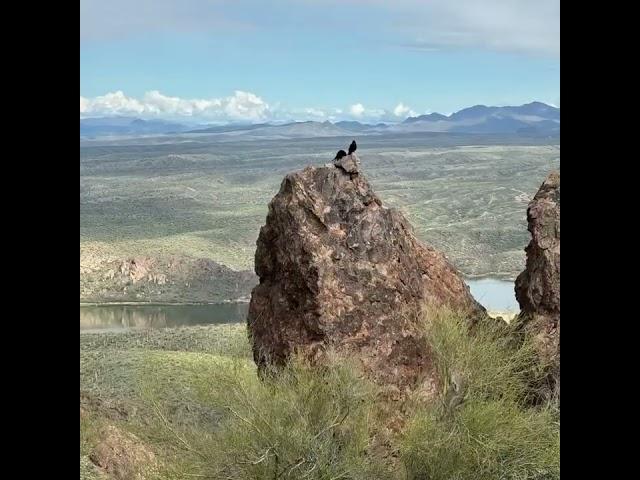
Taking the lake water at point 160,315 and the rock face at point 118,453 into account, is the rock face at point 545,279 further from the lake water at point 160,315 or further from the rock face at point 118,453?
the lake water at point 160,315

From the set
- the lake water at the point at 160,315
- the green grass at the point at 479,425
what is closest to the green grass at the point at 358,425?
the green grass at the point at 479,425

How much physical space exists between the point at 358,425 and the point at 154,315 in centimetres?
4664

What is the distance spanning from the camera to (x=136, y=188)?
116750mm

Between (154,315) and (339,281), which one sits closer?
(339,281)

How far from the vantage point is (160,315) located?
56.2 metres

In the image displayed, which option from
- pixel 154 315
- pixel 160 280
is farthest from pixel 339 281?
pixel 160 280

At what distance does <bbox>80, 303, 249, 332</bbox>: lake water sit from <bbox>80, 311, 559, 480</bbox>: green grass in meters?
35.7

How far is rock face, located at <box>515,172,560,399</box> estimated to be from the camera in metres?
14.0

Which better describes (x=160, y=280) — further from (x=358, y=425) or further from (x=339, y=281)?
(x=358, y=425)

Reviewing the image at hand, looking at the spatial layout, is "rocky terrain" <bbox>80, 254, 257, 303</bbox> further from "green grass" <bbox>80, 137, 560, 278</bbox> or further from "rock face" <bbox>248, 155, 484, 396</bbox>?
"rock face" <bbox>248, 155, 484, 396</bbox>
